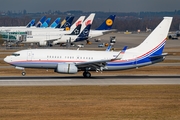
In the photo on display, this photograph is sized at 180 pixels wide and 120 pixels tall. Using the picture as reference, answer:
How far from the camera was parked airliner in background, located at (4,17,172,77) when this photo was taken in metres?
54.4

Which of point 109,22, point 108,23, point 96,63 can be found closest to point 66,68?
point 96,63

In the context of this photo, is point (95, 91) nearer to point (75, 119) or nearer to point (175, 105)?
point (175, 105)

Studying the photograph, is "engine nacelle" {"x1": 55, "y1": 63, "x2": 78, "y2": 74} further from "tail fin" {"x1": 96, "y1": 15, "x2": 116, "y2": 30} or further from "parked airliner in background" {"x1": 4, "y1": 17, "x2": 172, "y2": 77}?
"tail fin" {"x1": 96, "y1": 15, "x2": 116, "y2": 30}

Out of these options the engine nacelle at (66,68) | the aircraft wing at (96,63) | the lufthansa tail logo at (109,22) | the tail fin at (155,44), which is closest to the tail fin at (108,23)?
the lufthansa tail logo at (109,22)

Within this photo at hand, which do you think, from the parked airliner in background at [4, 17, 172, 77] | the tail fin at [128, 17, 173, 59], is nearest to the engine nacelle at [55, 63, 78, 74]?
the parked airliner in background at [4, 17, 172, 77]

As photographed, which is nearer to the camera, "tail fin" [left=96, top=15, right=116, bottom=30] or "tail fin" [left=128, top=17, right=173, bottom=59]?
"tail fin" [left=128, top=17, right=173, bottom=59]

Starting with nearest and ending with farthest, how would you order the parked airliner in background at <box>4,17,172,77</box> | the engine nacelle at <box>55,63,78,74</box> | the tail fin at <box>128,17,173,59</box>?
the engine nacelle at <box>55,63,78,74</box>, the parked airliner in background at <box>4,17,172,77</box>, the tail fin at <box>128,17,173,59</box>

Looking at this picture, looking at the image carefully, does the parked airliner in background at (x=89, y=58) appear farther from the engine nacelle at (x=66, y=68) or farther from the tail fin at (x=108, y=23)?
the tail fin at (x=108, y=23)

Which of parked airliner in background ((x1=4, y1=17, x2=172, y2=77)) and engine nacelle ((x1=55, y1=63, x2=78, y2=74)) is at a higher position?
parked airliner in background ((x1=4, y1=17, x2=172, y2=77))

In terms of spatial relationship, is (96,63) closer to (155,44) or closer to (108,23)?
(155,44)

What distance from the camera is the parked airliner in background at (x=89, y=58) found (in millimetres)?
54438

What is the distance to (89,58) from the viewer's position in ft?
182

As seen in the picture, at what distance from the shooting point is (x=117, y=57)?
5512cm

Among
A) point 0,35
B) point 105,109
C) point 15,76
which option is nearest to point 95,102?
point 105,109
